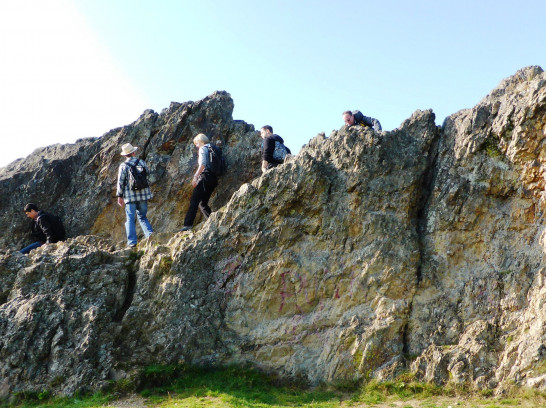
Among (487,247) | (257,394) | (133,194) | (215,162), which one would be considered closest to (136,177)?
(133,194)

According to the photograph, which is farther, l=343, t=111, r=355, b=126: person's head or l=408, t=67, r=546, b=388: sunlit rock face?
l=343, t=111, r=355, b=126: person's head

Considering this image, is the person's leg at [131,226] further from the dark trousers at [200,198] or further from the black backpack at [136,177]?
the dark trousers at [200,198]

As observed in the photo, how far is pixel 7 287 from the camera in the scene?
17.3 metres

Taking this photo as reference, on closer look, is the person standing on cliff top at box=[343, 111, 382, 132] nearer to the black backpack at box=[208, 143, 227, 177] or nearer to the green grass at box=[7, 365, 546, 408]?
the black backpack at box=[208, 143, 227, 177]

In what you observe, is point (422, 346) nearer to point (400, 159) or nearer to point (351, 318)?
point (351, 318)

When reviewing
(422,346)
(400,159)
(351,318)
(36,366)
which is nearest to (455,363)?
(422,346)

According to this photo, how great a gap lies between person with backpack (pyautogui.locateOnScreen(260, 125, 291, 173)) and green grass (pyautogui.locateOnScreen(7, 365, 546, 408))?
7320 millimetres

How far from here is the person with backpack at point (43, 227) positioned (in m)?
20.2

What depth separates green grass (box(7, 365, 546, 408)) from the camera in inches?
527

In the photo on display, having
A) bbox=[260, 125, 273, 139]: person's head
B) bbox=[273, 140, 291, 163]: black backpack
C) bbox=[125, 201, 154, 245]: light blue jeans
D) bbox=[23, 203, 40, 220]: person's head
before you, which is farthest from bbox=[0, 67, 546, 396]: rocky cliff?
bbox=[23, 203, 40, 220]: person's head

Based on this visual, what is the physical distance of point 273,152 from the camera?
64.4ft

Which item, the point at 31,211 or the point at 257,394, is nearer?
the point at 257,394

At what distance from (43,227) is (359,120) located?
481 inches

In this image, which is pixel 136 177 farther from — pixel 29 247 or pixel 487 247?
pixel 487 247
